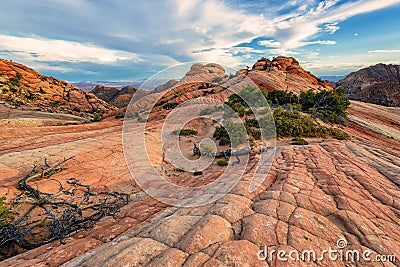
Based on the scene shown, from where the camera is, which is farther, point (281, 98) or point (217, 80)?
point (217, 80)

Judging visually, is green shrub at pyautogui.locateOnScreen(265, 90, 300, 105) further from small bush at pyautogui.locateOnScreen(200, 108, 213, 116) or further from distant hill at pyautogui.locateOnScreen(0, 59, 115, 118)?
distant hill at pyautogui.locateOnScreen(0, 59, 115, 118)

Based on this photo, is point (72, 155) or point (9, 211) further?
point (72, 155)

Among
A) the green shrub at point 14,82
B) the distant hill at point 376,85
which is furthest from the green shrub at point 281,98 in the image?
the distant hill at point 376,85

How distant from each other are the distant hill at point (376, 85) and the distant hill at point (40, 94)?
7040 centimetres

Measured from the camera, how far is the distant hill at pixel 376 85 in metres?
60.7

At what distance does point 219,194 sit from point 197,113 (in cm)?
1748

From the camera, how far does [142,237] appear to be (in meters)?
3.91

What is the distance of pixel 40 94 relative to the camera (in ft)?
122

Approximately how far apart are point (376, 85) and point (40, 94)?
3684 inches

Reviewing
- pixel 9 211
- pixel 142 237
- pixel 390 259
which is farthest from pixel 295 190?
pixel 9 211

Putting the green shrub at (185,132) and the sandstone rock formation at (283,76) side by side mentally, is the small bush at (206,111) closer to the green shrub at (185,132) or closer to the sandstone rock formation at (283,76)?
the green shrub at (185,132)

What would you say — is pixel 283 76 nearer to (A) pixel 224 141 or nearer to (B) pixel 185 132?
(B) pixel 185 132

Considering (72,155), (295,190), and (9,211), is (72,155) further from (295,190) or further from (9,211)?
(295,190)

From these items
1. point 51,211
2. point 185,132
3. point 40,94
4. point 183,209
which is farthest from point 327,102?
point 40,94
